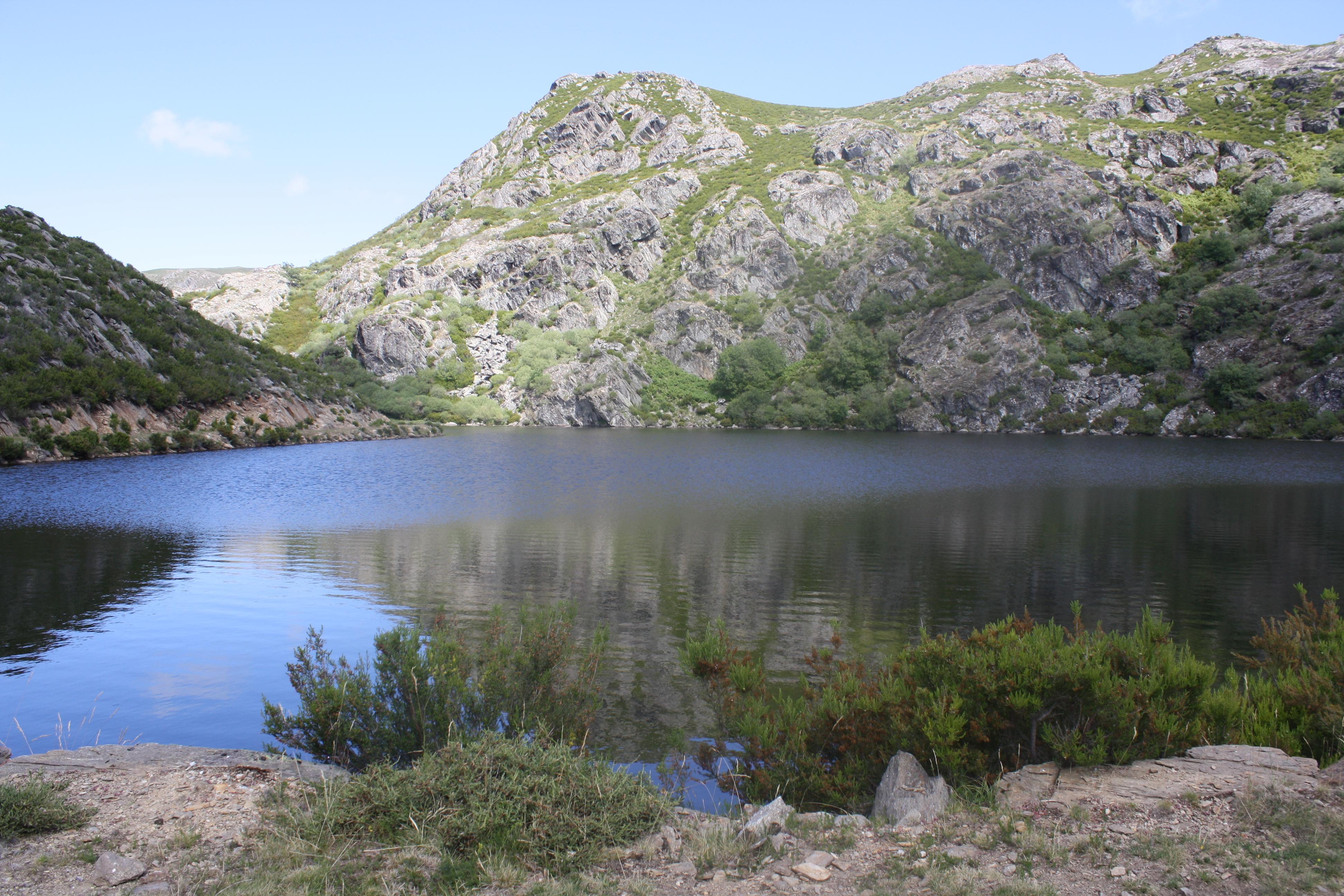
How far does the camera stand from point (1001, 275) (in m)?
119

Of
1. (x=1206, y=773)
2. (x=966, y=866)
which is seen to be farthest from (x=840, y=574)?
(x=966, y=866)

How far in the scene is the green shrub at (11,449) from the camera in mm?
42969

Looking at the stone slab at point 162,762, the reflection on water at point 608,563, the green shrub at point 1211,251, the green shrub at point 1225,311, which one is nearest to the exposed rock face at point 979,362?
the green shrub at point 1225,311

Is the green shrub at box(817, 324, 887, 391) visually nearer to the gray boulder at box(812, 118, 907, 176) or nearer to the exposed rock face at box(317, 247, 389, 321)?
the gray boulder at box(812, 118, 907, 176)

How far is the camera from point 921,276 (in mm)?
121625

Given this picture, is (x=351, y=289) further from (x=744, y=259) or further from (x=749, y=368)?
(x=749, y=368)

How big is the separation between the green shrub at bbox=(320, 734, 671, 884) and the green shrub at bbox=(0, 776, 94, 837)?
6.70ft

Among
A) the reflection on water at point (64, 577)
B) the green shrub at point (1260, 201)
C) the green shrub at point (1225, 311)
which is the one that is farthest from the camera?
the green shrub at point (1260, 201)

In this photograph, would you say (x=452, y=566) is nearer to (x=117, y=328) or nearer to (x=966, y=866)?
(x=966, y=866)

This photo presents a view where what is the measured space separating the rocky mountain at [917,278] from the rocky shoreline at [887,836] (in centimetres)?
9223

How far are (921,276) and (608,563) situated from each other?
11395 cm

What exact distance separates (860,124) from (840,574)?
162847mm

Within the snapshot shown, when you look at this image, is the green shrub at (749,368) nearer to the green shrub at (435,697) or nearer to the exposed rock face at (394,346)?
the exposed rock face at (394,346)

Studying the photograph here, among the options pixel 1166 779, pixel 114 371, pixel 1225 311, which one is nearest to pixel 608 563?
pixel 1166 779
